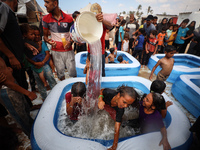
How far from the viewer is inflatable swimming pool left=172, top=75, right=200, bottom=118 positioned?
2.51 m

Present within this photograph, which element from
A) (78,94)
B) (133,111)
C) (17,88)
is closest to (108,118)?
(133,111)

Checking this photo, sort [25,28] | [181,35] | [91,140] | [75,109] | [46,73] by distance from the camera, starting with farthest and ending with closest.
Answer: [181,35] < [46,73] < [25,28] < [75,109] < [91,140]

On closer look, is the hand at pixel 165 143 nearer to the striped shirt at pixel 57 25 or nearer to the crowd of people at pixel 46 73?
the crowd of people at pixel 46 73

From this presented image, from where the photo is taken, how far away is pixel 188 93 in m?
2.71

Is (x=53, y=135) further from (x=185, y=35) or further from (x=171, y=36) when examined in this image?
(x=185, y=35)

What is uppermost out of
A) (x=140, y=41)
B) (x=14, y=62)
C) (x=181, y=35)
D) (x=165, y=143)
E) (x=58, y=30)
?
(x=58, y=30)

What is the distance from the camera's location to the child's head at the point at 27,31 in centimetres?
205

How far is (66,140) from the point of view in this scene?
142 centimetres

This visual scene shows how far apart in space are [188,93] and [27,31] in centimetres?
422

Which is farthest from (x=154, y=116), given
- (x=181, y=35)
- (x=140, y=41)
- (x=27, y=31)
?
(x=181, y=35)

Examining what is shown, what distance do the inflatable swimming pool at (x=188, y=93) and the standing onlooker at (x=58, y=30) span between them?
3.26m

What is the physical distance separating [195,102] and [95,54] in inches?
111

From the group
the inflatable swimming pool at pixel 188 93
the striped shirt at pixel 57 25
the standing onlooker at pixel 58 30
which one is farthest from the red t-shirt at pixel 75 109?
the inflatable swimming pool at pixel 188 93

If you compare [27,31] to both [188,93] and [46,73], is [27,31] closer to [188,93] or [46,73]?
[46,73]
